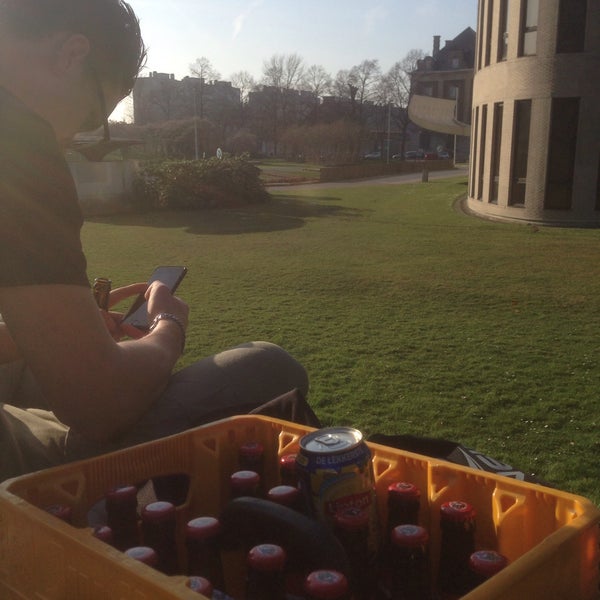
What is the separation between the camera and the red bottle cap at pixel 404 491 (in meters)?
1.58

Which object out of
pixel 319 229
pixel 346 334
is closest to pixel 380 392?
pixel 346 334

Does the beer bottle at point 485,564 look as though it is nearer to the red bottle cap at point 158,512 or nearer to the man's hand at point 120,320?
the red bottle cap at point 158,512

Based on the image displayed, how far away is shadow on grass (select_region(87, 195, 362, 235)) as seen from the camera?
16938 mm

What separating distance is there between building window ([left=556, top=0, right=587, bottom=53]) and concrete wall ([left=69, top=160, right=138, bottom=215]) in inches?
477

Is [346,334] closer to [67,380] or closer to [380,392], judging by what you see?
[380,392]

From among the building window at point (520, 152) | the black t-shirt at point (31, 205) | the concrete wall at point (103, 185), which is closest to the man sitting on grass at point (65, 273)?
the black t-shirt at point (31, 205)

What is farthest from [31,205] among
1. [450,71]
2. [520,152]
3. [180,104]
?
[450,71]

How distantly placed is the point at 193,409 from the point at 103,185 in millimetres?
19785

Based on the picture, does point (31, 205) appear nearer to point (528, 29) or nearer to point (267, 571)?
point (267, 571)

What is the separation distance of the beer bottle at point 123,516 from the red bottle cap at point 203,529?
20cm

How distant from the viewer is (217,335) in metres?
6.75

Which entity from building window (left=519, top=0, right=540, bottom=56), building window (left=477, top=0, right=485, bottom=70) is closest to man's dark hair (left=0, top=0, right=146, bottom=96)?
building window (left=519, top=0, right=540, bottom=56)

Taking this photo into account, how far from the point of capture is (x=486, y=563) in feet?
4.43

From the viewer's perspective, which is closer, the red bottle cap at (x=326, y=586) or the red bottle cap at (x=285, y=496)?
the red bottle cap at (x=326, y=586)
